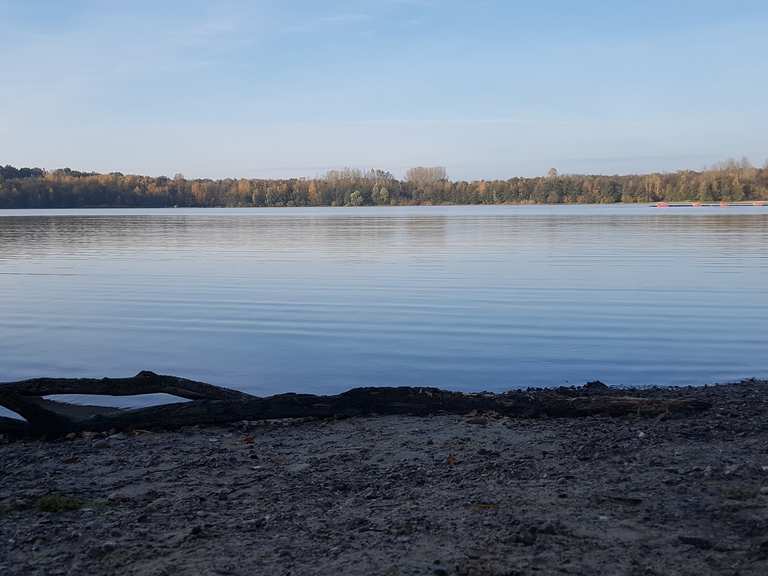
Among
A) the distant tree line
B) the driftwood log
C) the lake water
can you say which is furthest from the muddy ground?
the distant tree line

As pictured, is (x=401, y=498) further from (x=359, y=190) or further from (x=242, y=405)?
(x=359, y=190)

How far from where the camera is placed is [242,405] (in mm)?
7629

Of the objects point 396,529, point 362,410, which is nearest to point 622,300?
point 362,410

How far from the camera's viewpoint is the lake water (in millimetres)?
11219

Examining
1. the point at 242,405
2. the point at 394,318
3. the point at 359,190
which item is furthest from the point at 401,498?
the point at 359,190

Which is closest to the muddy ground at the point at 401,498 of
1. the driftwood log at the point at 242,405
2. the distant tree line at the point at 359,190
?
the driftwood log at the point at 242,405

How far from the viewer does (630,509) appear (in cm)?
498

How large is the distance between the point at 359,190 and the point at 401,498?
164m

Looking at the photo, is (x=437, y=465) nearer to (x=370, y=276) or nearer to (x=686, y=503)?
(x=686, y=503)

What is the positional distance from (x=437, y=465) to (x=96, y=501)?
2.50 metres

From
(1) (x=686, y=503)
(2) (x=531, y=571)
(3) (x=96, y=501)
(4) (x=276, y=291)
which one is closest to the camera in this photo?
(2) (x=531, y=571)

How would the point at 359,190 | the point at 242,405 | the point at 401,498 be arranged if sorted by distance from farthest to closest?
the point at 359,190 < the point at 242,405 < the point at 401,498

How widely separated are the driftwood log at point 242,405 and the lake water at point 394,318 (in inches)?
91.2

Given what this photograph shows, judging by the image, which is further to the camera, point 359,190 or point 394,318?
point 359,190
